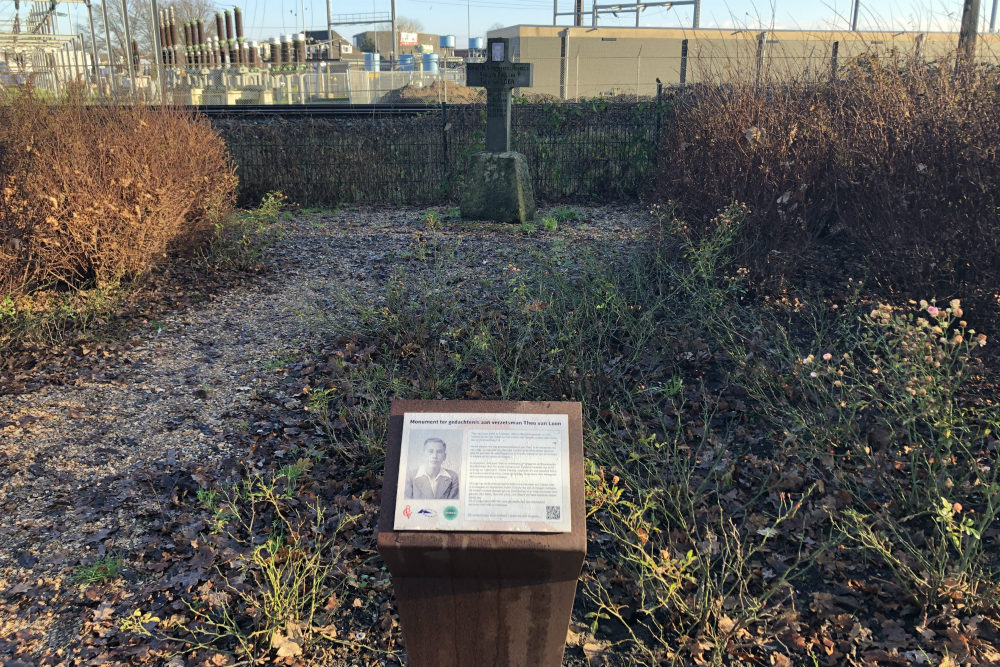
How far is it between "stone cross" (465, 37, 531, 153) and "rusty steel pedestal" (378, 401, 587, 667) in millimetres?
7752

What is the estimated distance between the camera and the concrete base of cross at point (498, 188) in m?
9.31

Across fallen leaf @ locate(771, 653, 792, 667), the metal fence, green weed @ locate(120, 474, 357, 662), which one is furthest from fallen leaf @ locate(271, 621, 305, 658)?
the metal fence

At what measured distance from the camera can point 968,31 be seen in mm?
6477

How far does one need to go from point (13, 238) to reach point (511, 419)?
16.6 ft

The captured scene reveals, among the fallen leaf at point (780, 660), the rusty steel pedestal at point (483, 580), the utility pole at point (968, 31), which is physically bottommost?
the fallen leaf at point (780, 660)

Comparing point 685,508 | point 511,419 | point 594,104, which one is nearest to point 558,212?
point 594,104

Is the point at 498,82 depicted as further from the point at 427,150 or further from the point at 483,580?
the point at 483,580

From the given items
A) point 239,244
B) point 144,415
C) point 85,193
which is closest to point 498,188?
point 239,244

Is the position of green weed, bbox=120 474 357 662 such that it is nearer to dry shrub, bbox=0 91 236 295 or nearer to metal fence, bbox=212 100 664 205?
dry shrub, bbox=0 91 236 295

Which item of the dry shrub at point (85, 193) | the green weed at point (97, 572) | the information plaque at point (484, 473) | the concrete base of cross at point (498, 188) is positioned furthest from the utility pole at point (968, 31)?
the dry shrub at point (85, 193)

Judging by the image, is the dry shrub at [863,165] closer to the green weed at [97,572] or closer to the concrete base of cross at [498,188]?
the concrete base of cross at [498,188]

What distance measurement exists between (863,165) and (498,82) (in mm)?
5507

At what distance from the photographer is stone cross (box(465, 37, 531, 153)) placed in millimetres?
9445

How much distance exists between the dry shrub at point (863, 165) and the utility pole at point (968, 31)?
24 centimetres
